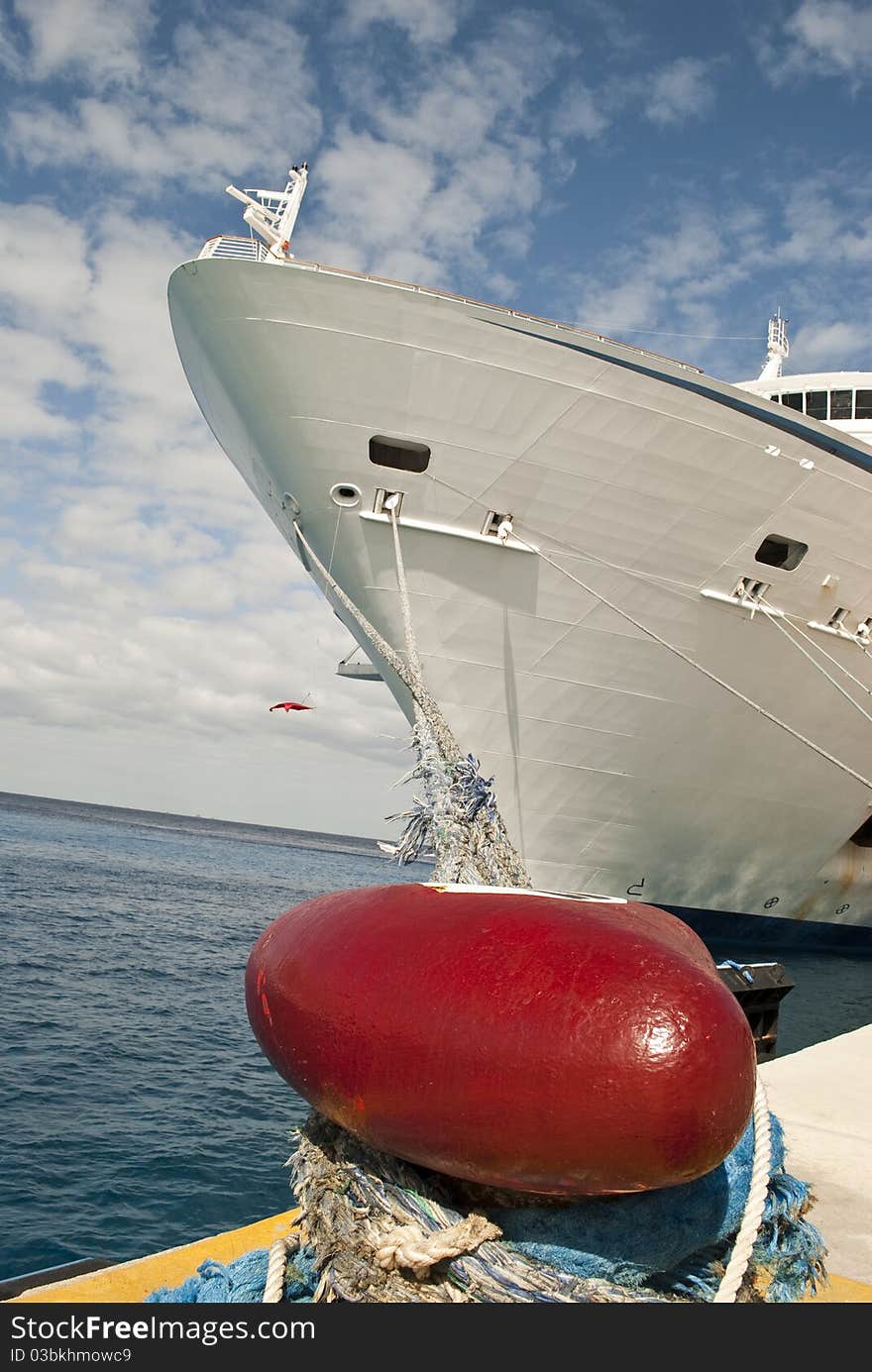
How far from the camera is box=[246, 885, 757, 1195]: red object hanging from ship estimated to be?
8.98 ft

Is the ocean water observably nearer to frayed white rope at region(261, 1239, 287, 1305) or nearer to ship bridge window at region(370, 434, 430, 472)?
frayed white rope at region(261, 1239, 287, 1305)

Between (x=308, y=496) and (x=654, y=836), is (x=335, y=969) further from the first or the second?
(x=654, y=836)

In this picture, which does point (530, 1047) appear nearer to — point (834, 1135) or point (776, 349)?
point (834, 1135)

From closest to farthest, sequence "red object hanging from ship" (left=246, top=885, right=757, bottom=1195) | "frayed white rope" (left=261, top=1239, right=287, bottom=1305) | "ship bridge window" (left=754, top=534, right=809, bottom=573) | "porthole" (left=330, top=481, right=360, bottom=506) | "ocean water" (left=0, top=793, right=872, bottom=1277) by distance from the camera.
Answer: "red object hanging from ship" (left=246, top=885, right=757, bottom=1195)
"frayed white rope" (left=261, top=1239, right=287, bottom=1305)
"ocean water" (left=0, top=793, right=872, bottom=1277)
"porthole" (left=330, top=481, right=360, bottom=506)
"ship bridge window" (left=754, top=534, right=809, bottom=573)

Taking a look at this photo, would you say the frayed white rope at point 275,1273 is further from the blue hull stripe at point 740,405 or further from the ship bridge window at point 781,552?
the ship bridge window at point 781,552

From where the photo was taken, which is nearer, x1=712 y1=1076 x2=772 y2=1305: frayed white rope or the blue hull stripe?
x1=712 y1=1076 x2=772 y2=1305: frayed white rope

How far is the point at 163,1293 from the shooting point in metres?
3.42

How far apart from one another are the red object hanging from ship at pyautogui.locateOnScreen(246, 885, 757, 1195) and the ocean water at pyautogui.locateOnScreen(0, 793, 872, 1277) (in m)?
4.90

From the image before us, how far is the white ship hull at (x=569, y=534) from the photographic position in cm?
1066

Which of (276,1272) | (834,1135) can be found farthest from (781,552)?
(276,1272)

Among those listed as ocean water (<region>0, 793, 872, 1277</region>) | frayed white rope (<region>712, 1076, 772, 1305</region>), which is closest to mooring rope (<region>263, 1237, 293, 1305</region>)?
frayed white rope (<region>712, 1076, 772, 1305</region>)

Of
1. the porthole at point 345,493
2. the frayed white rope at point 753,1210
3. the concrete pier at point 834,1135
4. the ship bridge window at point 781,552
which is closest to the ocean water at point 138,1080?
the concrete pier at point 834,1135

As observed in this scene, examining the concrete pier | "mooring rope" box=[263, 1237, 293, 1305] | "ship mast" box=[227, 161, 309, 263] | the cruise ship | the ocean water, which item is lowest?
the ocean water

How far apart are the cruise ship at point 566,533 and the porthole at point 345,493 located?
0.11ft
